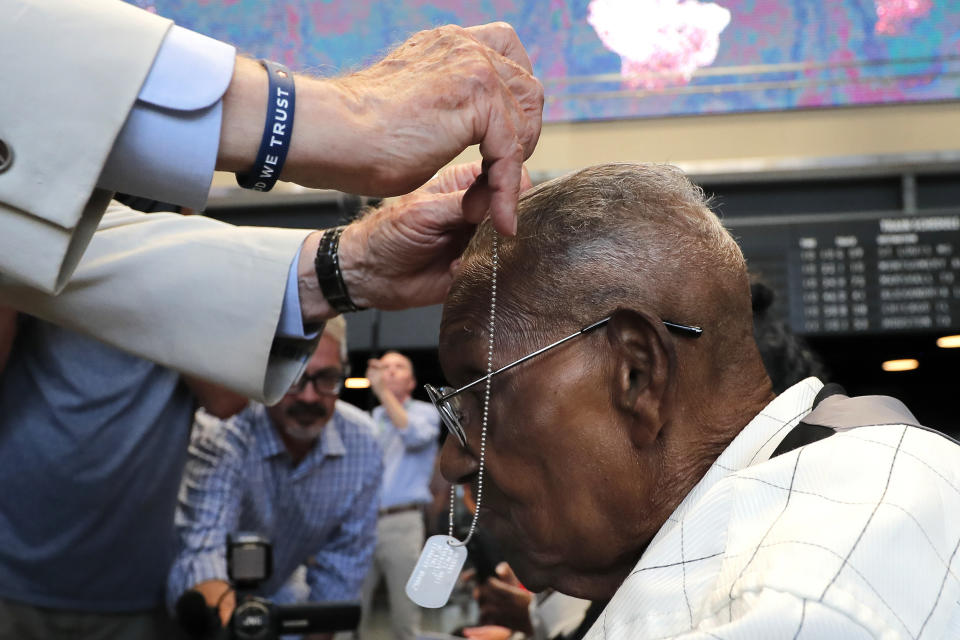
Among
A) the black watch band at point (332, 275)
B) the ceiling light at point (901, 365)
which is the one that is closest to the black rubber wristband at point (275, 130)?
the black watch band at point (332, 275)

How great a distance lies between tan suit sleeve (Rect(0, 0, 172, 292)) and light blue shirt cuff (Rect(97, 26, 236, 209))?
0.03 m

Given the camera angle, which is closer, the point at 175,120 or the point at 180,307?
the point at 175,120

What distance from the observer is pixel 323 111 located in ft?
3.25

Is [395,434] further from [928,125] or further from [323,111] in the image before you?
[323,111]

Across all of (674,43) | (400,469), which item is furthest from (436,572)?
(400,469)

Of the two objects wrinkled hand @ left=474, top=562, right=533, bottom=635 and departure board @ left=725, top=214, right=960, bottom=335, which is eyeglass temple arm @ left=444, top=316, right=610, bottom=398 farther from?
departure board @ left=725, top=214, right=960, bottom=335

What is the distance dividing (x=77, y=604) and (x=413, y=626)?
7.98 feet

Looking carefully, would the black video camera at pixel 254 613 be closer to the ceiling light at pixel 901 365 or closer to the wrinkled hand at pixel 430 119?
the wrinkled hand at pixel 430 119

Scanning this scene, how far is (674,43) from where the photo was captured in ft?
12.8

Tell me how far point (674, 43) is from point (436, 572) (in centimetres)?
308

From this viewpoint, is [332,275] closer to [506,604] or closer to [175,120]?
[175,120]

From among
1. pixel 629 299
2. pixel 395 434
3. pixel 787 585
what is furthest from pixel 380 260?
pixel 395 434

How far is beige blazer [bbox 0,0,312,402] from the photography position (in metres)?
0.90

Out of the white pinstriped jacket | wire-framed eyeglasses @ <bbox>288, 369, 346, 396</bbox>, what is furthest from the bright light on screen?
the white pinstriped jacket
